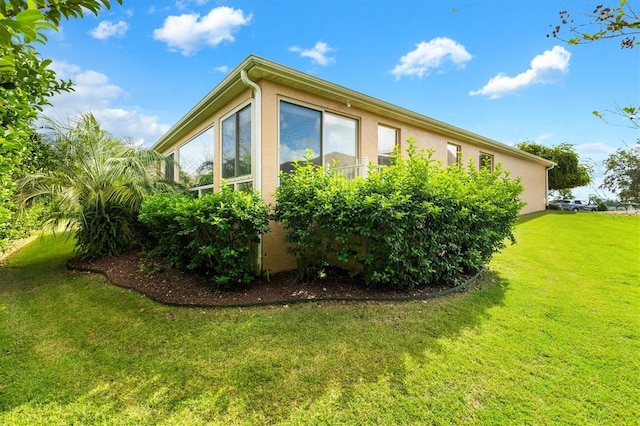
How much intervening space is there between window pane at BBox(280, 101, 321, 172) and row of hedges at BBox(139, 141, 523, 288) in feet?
3.76

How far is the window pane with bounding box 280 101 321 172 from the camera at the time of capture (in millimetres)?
5781

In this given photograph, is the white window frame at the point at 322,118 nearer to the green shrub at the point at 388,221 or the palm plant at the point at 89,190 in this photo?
the green shrub at the point at 388,221

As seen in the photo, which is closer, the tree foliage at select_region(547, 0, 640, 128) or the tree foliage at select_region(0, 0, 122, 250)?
the tree foliage at select_region(0, 0, 122, 250)

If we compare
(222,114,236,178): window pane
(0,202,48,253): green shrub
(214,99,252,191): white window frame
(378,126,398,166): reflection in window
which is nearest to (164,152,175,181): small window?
(0,202,48,253): green shrub

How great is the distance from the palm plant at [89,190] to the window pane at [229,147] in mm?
1911

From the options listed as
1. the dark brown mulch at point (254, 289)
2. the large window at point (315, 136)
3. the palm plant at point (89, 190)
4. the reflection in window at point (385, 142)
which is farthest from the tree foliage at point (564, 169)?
the palm plant at point (89, 190)

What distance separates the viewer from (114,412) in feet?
7.41

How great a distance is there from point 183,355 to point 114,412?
0.77 m

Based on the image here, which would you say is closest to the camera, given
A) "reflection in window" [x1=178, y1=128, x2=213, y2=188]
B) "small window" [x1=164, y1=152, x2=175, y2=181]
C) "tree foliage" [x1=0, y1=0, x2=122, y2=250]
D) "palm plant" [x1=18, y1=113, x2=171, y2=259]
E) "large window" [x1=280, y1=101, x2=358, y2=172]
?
"tree foliage" [x1=0, y1=0, x2=122, y2=250]

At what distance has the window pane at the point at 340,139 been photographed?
639 cm

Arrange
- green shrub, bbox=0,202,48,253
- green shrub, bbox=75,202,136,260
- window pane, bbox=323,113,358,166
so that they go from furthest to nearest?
green shrub, bbox=75,202,136,260
window pane, bbox=323,113,358,166
green shrub, bbox=0,202,48,253

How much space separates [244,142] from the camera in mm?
6148

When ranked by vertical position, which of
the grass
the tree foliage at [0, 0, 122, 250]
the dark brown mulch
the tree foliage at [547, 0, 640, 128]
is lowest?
the grass

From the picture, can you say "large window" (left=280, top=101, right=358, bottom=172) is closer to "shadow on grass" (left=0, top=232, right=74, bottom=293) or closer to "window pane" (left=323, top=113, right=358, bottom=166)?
"window pane" (left=323, top=113, right=358, bottom=166)
